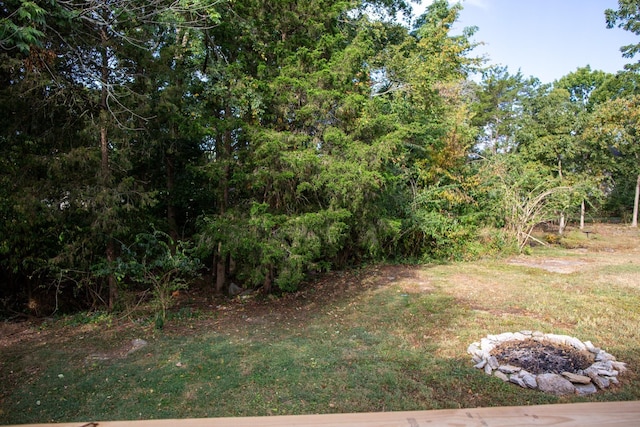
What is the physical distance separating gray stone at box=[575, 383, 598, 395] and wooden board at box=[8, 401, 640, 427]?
3074 mm

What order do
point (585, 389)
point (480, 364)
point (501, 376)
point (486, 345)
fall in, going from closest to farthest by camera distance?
point (585, 389) < point (501, 376) < point (480, 364) < point (486, 345)

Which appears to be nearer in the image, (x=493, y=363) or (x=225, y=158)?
(x=493, y=363)

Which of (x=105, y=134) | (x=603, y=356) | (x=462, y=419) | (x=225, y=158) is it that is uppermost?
(x=105, y=134)

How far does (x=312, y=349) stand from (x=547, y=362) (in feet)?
8.10

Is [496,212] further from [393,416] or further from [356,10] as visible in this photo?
[393,416]

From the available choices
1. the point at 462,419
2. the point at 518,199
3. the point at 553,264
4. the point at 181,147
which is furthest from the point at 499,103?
the point at 462,419

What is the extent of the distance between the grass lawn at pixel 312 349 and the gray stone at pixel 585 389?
0.18ft

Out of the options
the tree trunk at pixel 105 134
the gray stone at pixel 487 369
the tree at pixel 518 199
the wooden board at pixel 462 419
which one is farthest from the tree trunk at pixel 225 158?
the tree at pixel 518 199

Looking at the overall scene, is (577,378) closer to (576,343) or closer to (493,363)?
(493,363)

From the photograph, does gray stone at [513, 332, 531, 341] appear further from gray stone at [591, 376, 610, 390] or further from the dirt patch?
the dirt patch

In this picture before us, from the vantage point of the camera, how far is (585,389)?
10.9 ft

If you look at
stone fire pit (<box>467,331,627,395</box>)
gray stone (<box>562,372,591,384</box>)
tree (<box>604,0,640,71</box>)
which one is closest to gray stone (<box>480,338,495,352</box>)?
stone fire pit (<box>467,331,627,395</box>)

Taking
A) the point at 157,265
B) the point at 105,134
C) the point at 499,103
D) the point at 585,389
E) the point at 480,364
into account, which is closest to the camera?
the point at 585,389

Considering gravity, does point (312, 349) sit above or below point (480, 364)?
below
